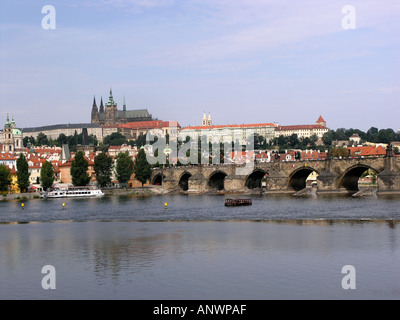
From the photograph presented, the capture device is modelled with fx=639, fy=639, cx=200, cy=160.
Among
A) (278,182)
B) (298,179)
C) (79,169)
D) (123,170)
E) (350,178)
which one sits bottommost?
(278,182)

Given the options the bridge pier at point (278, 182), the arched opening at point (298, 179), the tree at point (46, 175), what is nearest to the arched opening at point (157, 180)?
the tree at point (46, 175)

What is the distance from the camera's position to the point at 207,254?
32.2 m

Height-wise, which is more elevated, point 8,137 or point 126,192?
point 8,137

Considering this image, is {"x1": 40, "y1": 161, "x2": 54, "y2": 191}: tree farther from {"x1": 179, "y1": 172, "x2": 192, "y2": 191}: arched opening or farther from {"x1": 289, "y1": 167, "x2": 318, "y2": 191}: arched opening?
{"x1": 289, "y1": 167, "x2": 318, "y2": 191}: arched opening

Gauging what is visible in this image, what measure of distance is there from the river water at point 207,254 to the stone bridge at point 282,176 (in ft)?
54.9

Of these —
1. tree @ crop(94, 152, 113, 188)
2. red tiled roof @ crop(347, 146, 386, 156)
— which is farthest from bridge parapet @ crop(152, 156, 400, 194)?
red tiled roof @ crop(347, 146, 386, 156)

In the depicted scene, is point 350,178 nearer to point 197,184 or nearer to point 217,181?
point 197,184

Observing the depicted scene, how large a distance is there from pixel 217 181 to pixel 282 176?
16052 mm

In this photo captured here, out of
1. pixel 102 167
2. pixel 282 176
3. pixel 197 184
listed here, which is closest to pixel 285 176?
pixel 282 176

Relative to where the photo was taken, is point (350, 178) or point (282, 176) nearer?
point (350, 178)

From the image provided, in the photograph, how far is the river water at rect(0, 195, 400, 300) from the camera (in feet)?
80.5

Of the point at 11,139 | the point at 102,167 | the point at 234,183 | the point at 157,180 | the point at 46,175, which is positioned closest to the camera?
the point at 234,183

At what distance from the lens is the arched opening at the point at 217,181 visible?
314 feet
